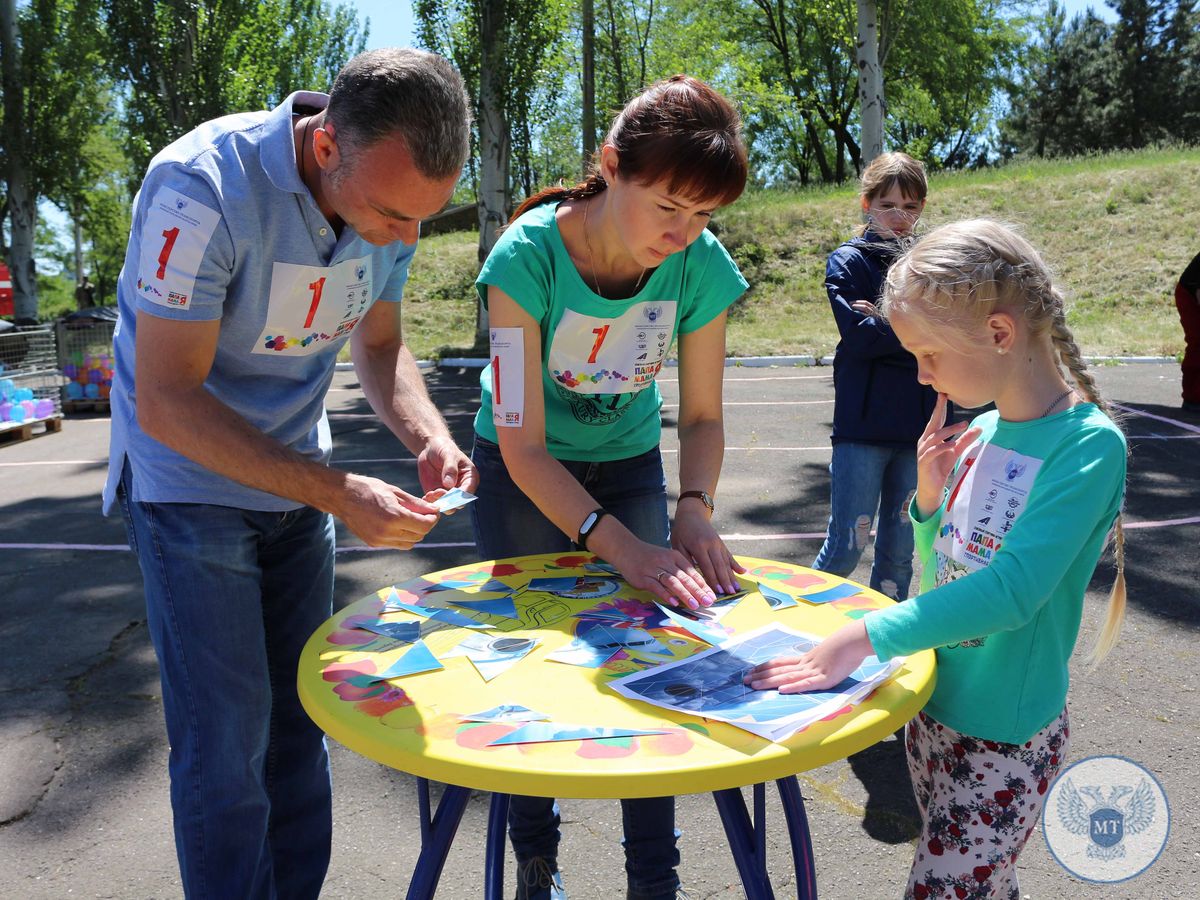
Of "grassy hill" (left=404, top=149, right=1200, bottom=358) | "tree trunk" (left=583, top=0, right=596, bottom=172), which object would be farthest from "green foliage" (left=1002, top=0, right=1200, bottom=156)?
"tree trunk" (left=583, top=0, right=596, bottom=172)

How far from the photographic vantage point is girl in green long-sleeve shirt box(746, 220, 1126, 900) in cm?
140

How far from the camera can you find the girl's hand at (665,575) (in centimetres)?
169

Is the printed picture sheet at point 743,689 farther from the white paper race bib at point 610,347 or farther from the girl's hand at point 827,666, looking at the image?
the white paper race bib at point 610,347

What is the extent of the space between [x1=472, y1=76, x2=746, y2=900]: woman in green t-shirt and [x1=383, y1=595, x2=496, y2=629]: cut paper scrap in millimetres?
270

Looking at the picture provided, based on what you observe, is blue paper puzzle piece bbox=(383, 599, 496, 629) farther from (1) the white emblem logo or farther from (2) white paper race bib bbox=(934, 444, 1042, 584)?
(1) the white emblem logo

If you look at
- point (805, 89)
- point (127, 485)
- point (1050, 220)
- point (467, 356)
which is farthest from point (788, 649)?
point (805, 89)

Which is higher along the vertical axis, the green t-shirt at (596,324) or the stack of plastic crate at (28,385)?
the green t-shirt at (596,324)

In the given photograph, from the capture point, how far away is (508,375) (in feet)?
5.96

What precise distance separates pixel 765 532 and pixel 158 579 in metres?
3.70

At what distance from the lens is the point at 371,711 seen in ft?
4.23

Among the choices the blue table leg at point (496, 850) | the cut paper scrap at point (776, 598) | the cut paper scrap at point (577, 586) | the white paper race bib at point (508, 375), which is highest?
the white paper race bib at point (508, 375)

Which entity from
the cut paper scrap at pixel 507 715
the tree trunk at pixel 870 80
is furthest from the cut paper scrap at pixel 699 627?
the tree trunk at pixel 870 80

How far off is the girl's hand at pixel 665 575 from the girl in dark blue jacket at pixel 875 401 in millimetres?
1441

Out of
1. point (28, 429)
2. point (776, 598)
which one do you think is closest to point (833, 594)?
point (776, 598)
